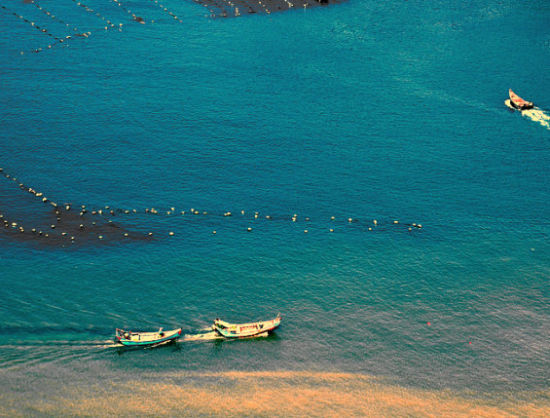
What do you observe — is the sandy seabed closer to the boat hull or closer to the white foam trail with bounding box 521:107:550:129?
the boat hull

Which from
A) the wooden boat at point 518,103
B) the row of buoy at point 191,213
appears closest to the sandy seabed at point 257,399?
the row of buoy at point 191,213

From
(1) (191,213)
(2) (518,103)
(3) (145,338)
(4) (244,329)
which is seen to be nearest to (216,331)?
(4) (244,329)

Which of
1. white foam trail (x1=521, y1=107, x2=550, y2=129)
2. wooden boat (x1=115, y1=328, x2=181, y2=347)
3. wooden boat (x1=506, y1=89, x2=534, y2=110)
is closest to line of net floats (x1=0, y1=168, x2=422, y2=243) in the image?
wooden boat (x1=115, y1=328, x2=181, y2=347)

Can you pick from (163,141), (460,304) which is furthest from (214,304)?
(163,141)

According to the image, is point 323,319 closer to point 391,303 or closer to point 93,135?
point 391,303

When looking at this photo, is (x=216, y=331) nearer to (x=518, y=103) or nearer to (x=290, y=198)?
(x=290, y=198)
